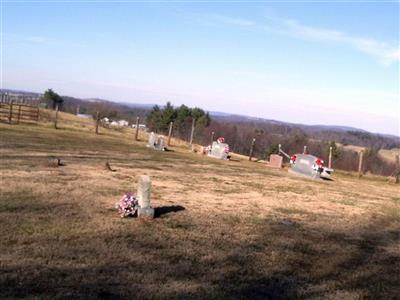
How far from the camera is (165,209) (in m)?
11.3

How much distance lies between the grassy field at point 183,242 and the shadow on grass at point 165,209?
0.10 feet

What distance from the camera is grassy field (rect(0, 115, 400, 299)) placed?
6.58 m

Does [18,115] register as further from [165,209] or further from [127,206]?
[127,206]

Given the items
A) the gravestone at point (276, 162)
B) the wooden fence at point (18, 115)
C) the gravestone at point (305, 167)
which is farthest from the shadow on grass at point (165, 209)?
the wooden fence at point (18, 115)

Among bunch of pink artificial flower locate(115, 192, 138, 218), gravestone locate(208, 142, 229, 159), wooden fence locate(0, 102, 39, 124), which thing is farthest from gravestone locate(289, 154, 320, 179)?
wooden fence locate(0, 102, 39, 124)

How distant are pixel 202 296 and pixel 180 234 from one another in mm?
3124

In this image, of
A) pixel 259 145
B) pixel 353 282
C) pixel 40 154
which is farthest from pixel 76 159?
pixel 259 145

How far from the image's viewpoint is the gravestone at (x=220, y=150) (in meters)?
31.0

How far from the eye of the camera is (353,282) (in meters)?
7.72

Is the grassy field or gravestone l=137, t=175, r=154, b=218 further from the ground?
gravestone l=137, t=175, r=154, b=218

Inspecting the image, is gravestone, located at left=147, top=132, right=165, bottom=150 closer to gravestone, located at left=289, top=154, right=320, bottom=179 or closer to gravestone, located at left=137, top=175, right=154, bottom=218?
gravestone, located at left=289, top=154, right=320, bottom=179

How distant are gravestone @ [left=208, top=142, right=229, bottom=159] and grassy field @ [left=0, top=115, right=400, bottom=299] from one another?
575 inches

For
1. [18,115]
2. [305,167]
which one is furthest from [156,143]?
[18,115]

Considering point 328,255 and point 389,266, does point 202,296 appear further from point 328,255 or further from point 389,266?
point 389,266
